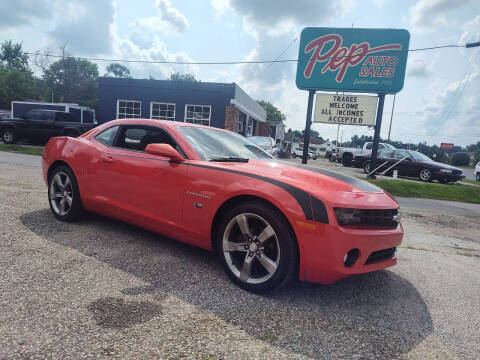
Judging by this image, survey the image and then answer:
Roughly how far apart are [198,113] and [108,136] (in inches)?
700

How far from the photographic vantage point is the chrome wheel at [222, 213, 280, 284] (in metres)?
2.55

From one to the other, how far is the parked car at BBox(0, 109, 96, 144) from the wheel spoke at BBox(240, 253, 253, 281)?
15.5 m

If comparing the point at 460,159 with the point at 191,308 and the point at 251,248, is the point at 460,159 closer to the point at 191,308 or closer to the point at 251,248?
the point at 251,248

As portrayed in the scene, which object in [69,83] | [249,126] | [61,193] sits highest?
[69,83]

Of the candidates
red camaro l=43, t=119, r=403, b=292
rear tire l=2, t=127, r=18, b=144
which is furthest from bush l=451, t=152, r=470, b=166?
red camaro l=43, t=119, r=403, b=292

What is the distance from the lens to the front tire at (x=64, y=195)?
3.98 meters

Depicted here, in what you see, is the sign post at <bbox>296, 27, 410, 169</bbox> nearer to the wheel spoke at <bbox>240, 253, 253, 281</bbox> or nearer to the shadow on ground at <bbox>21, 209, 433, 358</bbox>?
the shadow on ground at <bbox>21, 209, 433, 358</bbox>

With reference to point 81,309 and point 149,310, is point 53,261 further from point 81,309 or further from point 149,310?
point 149,310

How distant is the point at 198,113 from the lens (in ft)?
69.5

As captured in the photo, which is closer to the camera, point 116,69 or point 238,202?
point 238,202

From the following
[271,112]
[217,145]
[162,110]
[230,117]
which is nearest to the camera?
[217,145]

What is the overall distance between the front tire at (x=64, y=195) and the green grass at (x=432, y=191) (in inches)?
340

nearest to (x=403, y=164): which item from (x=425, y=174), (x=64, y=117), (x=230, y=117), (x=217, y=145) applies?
(x=425, y=174)

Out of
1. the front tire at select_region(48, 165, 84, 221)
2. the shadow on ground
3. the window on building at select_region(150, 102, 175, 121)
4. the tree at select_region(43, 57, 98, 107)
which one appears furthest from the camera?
the tree at select_region(43, 57, 98, 107)
